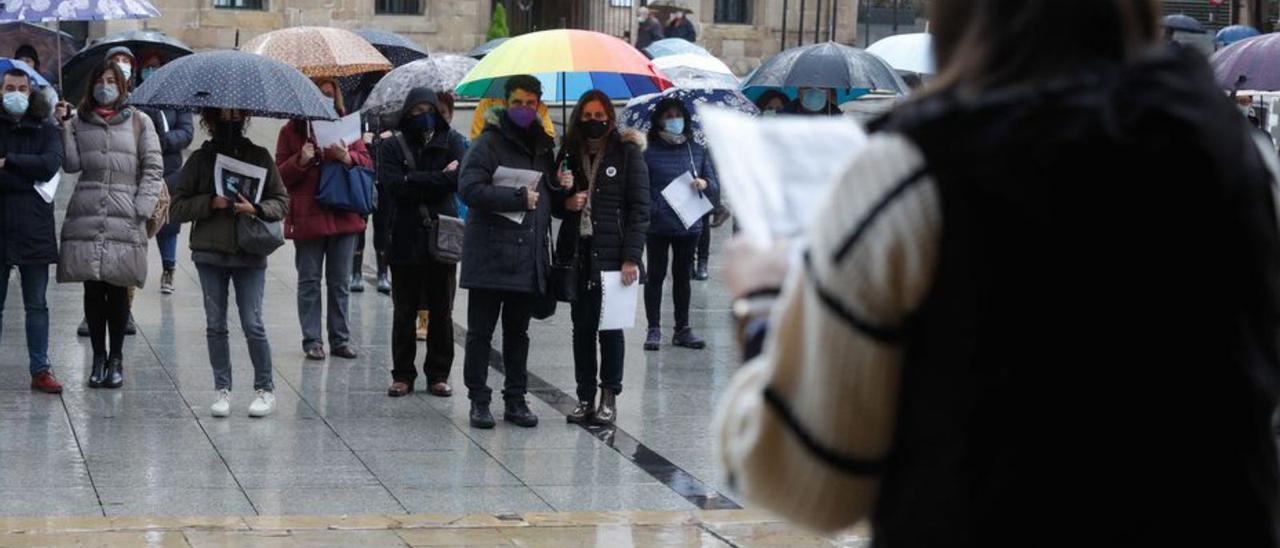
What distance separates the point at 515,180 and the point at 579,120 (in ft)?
1.47

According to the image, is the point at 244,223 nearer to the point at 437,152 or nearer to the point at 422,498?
the point at 437,152

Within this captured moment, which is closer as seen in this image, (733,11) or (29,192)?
(29,192)

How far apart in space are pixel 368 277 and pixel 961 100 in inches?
561

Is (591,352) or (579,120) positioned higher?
(579,120)

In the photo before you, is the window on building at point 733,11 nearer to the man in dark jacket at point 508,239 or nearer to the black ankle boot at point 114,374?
the black ankle boot at point 114,374

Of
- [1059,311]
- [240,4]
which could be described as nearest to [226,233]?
[1059,311]

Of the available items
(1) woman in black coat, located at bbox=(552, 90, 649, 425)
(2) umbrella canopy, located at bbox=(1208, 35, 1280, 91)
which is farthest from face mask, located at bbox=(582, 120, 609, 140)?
(2) umbrella canopy, located at bbox=(1208, 35, 1280, 91)

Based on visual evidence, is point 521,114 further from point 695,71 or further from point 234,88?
point 695,71

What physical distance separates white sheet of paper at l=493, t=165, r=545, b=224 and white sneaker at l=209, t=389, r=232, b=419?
1.68m

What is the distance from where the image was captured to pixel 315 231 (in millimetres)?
11992

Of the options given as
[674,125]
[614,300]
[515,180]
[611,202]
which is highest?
[674,125]

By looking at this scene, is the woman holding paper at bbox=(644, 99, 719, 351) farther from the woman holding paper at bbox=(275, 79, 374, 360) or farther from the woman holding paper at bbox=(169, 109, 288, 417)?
the woman holding paper at bbox=(169, 109, 288, 417)

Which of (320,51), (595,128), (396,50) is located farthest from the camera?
(396,50)

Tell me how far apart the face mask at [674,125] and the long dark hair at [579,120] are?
3.01 m
